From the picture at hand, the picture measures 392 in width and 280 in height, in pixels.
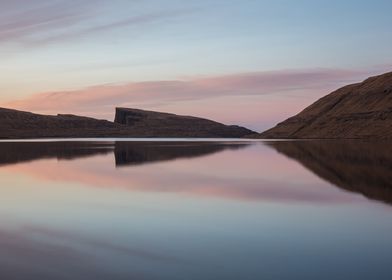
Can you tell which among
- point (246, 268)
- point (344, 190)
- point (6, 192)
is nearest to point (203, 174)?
point (344, 190)

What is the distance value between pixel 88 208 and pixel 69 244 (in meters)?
7.97

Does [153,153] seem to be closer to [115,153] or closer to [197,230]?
[115,153]

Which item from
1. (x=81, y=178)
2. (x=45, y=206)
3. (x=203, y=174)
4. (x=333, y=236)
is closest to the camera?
(x=333, y=236)

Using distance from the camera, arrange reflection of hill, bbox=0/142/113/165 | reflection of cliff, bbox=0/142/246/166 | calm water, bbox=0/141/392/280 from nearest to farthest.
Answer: calm water, bbox=0/141/392/280
reflection of cliff, bbox=0/142/246/166
reflection of hill, bbox=0/142/113/165

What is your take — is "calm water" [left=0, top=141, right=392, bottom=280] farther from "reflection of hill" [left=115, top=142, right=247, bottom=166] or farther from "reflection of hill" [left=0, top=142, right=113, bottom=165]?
"reflection of hill" [left=0, top=142, right=113, bottom=165]

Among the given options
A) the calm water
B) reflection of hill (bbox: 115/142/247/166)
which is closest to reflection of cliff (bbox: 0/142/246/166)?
reflection of hill (bbox: 115/142/247/166)

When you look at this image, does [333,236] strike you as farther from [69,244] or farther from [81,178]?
[81,178]

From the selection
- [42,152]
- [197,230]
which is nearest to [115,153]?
Result: [42,152]

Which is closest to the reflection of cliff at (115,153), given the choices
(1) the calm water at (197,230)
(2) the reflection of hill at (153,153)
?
(2) the reflection of hill at (153,153)

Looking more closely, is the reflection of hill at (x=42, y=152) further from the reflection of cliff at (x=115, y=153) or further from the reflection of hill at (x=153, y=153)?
the reflection of hill at (x=153, y=153)

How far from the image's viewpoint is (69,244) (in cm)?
1541

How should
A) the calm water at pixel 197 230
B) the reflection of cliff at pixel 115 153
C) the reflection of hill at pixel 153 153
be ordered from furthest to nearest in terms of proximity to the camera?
the reflection of cliff at pixel 115 153 < the reflection of hill at pixel 153 153 < the calm water at pixel 197 230

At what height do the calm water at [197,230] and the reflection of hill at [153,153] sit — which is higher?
the reflection of hill at [153,153]

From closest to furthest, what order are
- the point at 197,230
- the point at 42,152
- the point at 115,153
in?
the point at 197,230, the point at 115,153, the point at 42,152
